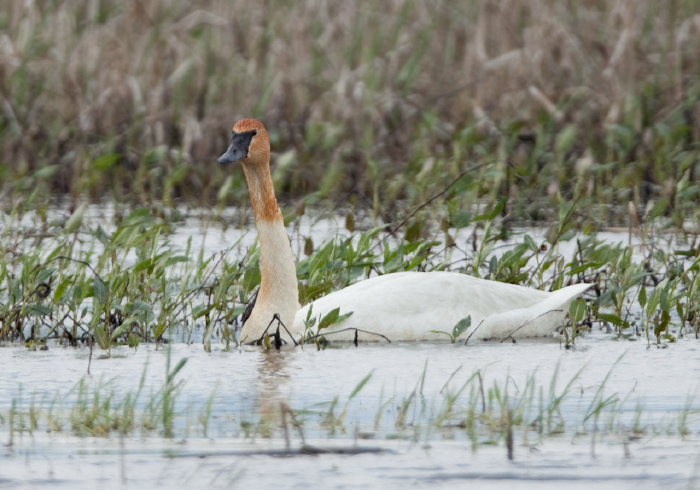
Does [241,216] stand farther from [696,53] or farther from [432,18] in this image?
[696,53]

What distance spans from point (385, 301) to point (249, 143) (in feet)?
3.22

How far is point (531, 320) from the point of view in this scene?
663cm

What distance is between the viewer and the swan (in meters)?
6.54

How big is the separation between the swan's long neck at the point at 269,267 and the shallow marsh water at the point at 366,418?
0.88 feet

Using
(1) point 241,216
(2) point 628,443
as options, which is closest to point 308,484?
(2) point 628,443

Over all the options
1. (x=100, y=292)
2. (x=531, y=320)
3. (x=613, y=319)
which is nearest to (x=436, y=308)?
(x=531, y=320)

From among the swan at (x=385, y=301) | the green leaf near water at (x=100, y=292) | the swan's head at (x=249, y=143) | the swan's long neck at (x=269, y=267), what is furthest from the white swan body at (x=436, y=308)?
the green leaf near water at (x=100, y=292)

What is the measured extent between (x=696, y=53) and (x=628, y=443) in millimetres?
8507

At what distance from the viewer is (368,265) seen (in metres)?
7.15

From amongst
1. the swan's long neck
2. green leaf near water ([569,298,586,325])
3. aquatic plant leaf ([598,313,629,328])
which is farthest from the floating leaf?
the swan's long neck

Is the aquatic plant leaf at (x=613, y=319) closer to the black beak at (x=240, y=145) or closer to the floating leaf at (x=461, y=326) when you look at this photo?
the floating leaf at (x=461, y=326)

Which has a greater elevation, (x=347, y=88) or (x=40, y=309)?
(x=347, y=88)

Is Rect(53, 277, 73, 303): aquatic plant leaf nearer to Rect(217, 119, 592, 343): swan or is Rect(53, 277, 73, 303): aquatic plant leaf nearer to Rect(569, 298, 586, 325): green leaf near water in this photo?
Rect(217, 119, 592, 343): swan

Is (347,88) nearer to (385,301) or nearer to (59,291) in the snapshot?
(385,301)
